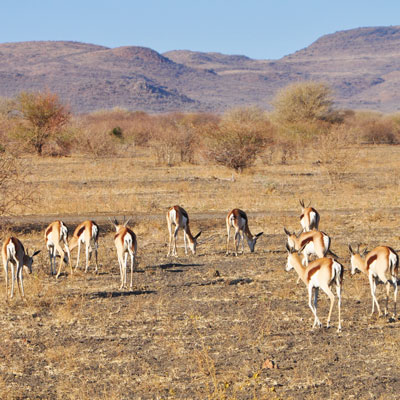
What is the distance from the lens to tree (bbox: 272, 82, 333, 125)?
60.2 meters

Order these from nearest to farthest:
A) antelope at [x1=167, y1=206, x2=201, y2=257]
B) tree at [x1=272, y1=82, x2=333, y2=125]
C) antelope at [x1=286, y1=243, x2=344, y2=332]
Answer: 1. antelope at [x1=286, y1=243, x2=344, y2=332]
2. antelope at [x1=167, y1=206, x2=201, y2=257]
3. tree at [x1=272, y1=82, x2=333, y2=125]

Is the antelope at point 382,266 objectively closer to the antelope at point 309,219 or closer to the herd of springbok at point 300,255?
the herd of springbok at point 300,255

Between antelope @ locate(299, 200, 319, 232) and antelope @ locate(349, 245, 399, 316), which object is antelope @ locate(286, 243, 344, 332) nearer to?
antelope @ locate(349, 245, 399, 316)

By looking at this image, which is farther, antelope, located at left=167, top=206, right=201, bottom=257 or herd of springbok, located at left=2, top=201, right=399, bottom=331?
antelope, located at left=167, top=206, right=201, bottom=257

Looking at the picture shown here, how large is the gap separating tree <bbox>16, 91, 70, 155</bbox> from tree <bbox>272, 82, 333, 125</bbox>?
2277cm

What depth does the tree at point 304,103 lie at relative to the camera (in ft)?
198

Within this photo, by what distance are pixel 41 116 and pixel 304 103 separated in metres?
26.7

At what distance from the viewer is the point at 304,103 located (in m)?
61.4

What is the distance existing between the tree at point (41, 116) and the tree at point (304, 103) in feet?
74.7

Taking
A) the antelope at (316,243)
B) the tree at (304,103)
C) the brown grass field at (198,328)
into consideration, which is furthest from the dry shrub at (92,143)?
the antelope at (316,243)

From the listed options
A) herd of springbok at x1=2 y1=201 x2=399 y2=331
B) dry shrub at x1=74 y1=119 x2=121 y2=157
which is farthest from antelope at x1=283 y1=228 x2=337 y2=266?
dry shrub at x1=74 y1=119 x2=121 y2=157

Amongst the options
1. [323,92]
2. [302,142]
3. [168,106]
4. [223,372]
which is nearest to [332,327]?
[223,372]

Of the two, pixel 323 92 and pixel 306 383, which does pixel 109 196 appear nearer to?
pixel 306 383

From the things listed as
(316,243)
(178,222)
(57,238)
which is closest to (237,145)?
(178,222)
